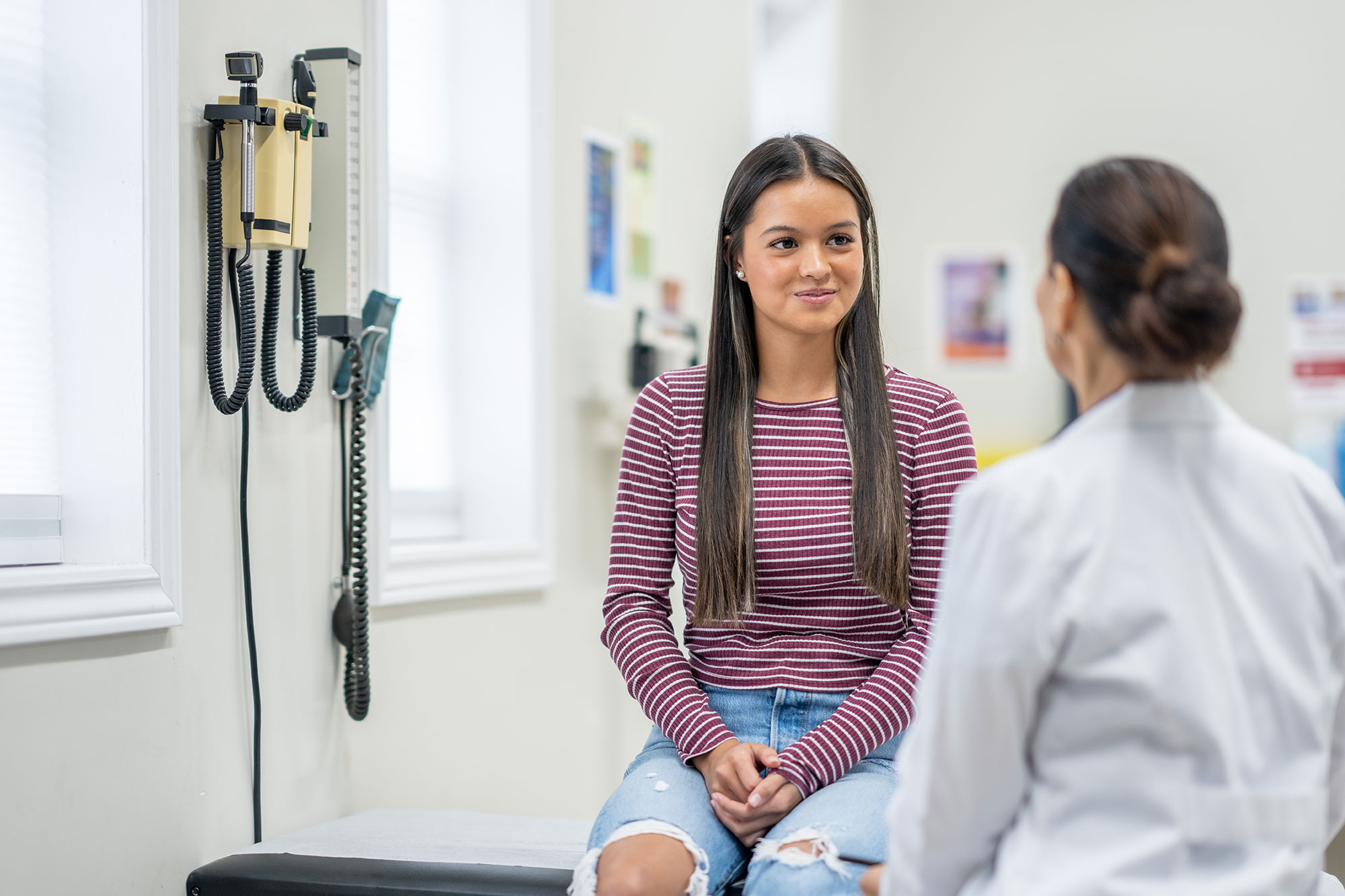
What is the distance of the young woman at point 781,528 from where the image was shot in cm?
147

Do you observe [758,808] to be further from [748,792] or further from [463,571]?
[463,571]

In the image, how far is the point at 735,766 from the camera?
1.43 meters

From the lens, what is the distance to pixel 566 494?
281cm

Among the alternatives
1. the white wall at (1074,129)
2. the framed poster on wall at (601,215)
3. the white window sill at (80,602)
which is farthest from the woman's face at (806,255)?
the white wall at (1074,129)

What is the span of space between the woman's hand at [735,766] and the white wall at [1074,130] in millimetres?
3118

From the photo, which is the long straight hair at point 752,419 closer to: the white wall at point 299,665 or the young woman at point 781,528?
the young woman at point 781,528

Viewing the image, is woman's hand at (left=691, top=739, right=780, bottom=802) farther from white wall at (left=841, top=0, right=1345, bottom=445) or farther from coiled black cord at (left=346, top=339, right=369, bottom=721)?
white wall at (left=841, top=0, right=1345, bottom=445)

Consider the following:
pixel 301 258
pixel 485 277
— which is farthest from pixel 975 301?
pixel 301 258

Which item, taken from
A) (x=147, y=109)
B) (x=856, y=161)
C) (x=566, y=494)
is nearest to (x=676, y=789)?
(x=147, y=109)

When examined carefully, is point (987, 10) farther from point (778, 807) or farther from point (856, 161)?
point (778, 807)

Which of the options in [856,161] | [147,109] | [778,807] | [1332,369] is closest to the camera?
[778,807]

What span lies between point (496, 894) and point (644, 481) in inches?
20.7

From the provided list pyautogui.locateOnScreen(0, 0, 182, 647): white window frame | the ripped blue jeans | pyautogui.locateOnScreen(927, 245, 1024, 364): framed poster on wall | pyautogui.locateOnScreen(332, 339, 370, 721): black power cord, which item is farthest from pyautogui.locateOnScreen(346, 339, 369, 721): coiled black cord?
pyautogui.locateOnScreen(927, 245, 1024, 364): framed poster on wall

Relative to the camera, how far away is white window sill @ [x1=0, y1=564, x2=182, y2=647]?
1.47 meters
